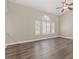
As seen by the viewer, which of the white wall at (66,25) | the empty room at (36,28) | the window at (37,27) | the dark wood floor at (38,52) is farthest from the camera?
the white wall at (66,25)

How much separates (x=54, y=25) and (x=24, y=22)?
4644 mm

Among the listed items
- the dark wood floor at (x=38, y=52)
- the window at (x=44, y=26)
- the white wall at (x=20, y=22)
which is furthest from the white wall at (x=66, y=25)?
the dark wood floor at (x=38, y=52)

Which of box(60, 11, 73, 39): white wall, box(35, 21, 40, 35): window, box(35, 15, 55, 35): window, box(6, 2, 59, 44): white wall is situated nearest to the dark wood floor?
box(6, 2, 59, 44): white wall

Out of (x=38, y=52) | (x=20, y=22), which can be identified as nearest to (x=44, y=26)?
(x=20, y=22)

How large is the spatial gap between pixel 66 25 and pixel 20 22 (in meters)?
5.70

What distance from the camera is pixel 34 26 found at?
8.17 meters

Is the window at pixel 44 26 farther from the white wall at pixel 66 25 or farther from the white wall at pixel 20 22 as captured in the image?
the white wall at pixel 66 25

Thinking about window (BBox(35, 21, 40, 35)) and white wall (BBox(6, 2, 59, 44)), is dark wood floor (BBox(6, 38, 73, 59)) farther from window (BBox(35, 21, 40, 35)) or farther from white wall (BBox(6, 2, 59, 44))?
window (BBox(35, 21, 40, 35))

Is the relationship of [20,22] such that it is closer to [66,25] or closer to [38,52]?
[38,52]

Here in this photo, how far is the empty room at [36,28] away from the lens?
486cm

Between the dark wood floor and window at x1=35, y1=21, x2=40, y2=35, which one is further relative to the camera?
window at x1=35, y1=21, x2=40, y2=35

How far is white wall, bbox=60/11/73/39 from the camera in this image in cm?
1022
